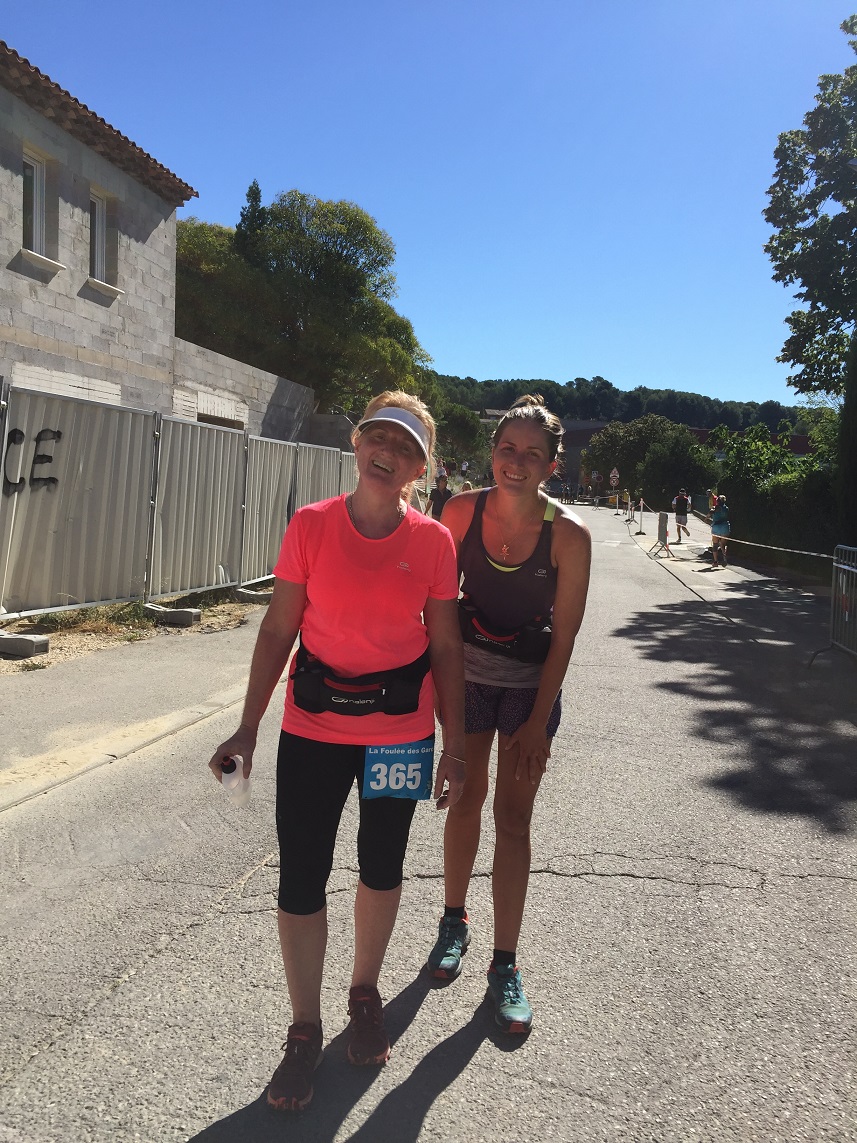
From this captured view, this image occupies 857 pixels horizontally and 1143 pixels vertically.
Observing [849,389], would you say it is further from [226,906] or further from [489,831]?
[226,906]

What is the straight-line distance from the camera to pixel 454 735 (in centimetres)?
268

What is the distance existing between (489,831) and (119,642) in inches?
203

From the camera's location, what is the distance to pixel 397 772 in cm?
251

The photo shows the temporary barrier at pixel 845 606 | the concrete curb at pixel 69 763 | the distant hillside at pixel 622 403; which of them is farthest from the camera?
the distant hillside at pixel 622 403

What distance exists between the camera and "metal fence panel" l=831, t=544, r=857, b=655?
9531mm

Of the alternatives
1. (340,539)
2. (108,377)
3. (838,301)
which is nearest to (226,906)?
(340,539)

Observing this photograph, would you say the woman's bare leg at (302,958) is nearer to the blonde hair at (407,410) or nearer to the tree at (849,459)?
the blonde hair at (407,410)

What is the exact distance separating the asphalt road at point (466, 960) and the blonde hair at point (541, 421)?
1710mm

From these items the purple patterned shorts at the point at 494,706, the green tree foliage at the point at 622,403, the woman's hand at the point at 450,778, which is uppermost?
the green tree foliage at the point at 622,403

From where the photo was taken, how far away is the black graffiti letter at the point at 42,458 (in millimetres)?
7906

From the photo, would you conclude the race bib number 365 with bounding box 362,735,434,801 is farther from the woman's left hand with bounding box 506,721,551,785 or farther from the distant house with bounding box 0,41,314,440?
the distant house with bounding box 0,41,314,440

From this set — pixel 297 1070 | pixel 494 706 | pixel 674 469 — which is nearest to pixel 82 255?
pixel 494 706

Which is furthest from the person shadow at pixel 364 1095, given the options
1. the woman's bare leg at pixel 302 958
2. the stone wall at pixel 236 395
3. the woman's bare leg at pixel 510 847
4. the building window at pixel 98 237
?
the stone wall at pixel 236 395

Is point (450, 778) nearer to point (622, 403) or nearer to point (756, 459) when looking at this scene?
point (756, 459)
